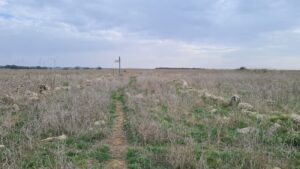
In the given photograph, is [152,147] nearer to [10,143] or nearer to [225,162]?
[225,162]

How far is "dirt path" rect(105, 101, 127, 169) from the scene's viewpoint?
5.72 m

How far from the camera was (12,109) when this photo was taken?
1095 cm

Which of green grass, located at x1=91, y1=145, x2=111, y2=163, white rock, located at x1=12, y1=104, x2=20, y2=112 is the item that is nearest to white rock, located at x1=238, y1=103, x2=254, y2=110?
green grass, located at x1=91, y1=145, x2=111, y2=163

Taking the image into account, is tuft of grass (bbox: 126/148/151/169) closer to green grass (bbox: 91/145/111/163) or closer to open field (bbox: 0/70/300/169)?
open field (bbox: 0/70/300/169)

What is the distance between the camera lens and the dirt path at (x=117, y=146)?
18.8 feet

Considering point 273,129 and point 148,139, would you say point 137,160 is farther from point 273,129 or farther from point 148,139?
point 273,129

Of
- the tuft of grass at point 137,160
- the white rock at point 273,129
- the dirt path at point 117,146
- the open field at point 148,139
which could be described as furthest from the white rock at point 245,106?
the tuft of grass at point 137,160

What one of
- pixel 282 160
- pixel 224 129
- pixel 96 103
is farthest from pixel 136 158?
pixel 96 103

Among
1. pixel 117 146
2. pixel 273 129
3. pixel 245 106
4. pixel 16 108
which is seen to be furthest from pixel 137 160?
pixel 16 108

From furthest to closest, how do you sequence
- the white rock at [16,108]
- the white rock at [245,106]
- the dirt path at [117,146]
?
the white rock at [245,106]
the white rock at [16,108]
the dirt path at [117,146]

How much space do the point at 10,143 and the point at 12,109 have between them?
4.77m

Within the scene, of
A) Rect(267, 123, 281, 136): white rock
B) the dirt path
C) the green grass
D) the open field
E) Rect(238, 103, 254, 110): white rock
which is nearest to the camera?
the open field

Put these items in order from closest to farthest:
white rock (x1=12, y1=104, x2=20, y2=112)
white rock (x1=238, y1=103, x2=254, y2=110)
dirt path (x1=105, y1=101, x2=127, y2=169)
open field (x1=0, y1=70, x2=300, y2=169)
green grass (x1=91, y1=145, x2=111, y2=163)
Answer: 1. open field (x1=0, y1=70, x2=300, y2=169)
2. dirt path (x1=105, y1=101, x2=127, y2=169)
3. green grass (x1=91, y1=145, x2=111, y2=163)
4. white rock (x1=12, y1=104, x2=20, y2=112)
5. white rock (x1=238, y1=103, x2=254, y2=110)

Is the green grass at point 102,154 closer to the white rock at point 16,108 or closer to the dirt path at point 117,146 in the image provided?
the dirt path at point 117,146
